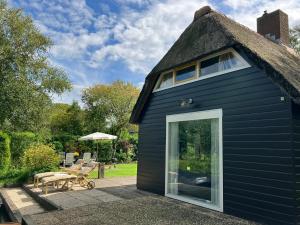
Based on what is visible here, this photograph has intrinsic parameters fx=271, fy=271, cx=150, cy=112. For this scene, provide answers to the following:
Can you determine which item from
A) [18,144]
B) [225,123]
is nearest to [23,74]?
[18,144]

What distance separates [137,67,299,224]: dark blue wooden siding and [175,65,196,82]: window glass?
0.41 meters

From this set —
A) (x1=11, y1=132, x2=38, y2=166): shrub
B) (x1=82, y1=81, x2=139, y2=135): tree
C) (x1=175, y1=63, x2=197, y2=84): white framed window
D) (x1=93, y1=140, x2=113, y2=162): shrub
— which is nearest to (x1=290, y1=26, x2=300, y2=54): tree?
(x1=82, y1=81, x2=139, y2=135): tree

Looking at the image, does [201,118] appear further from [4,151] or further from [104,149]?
[104,149]

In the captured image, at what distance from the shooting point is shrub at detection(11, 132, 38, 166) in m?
14.9

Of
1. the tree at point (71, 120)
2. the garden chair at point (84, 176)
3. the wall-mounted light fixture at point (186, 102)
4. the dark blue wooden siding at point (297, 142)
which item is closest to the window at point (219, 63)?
the wall-mounted light fixture at point (186, 102)

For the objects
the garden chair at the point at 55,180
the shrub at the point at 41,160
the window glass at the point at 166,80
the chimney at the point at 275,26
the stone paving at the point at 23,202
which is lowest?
the stone paving at the point at 23,202

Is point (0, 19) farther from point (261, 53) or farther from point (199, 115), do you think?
point (261, 53)

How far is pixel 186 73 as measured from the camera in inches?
337

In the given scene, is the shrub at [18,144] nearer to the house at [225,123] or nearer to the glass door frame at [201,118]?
the house at [225,123]

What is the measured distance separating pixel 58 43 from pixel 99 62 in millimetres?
6300

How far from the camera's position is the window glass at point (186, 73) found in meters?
8.27

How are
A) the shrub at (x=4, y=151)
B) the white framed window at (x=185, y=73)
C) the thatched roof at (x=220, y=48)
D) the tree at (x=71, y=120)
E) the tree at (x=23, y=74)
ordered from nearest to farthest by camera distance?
the thatched roof at (x=220, y=48) → the white framed window at (x=185, y=73) → the shrub at (x=4, y=151) → the tree at (x=23, y=74) → the tree at (x=71, y=120)

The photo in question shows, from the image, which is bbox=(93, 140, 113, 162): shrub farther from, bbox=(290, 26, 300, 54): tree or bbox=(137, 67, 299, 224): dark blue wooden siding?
bbox=(290, 26, 300, 54): tree

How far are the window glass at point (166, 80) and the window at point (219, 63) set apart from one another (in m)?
1.52
